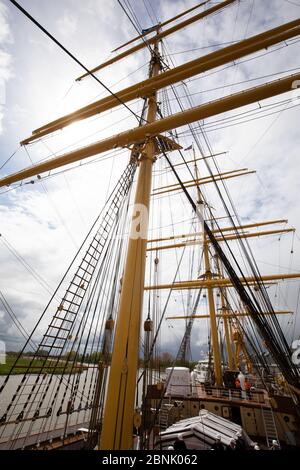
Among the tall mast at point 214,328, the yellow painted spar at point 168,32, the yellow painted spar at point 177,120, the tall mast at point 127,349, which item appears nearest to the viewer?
the tall mast at point 127,349

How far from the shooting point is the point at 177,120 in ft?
14.1

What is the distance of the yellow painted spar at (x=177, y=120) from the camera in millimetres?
3672

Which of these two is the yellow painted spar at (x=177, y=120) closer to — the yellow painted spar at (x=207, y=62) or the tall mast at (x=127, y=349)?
the tall mast at (x=127, y=349)

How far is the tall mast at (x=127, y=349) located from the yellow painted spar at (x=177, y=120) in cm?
143

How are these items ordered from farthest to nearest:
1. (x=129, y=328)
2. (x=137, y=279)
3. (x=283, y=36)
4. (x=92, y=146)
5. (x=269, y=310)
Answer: (x=92, y=146)
(x=283, y=36)
(x=269, y=310)
(x=137, y=279)
(x=129, y=328)

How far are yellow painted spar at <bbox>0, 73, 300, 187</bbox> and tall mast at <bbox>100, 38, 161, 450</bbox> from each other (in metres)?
1.43

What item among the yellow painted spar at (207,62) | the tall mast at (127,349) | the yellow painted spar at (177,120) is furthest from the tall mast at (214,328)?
the yellow painted spar at (177,120)

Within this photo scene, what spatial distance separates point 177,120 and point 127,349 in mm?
4188

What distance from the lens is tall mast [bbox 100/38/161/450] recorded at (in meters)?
2.45

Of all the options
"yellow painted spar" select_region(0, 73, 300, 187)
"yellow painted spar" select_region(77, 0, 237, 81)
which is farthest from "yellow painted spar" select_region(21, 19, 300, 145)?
"yellow painted spar" select_region(77, 0, 237, 81)
